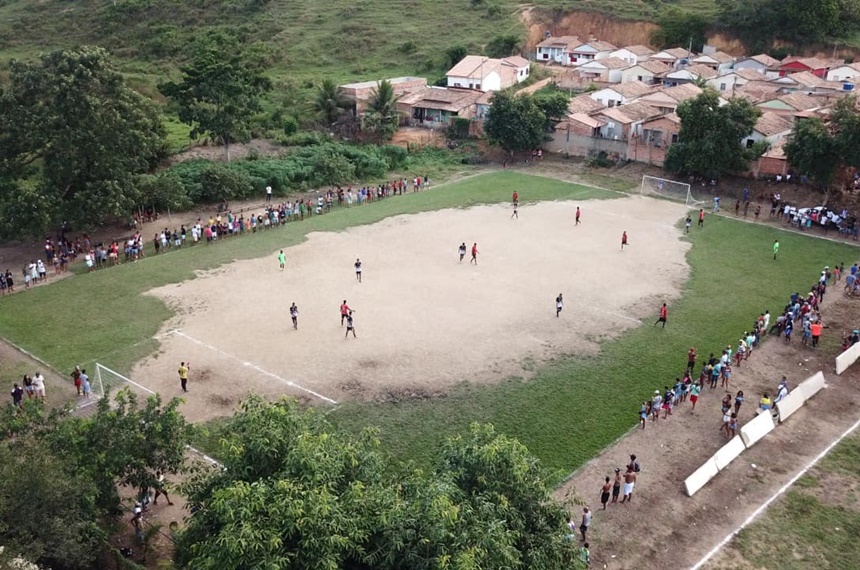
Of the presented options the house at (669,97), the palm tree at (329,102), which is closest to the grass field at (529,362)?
the house at (669,97)

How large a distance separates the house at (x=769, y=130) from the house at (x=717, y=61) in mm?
21388

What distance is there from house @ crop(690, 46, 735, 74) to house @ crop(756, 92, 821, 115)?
48.5 feet

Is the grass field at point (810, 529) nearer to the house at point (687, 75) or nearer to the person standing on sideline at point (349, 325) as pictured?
the person standing on sideline at point (349, 325)

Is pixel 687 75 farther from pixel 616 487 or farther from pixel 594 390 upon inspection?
pixel 616 487

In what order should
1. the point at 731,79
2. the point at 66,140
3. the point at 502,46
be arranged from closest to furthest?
1. the point at 66,140
2. the point at 731,79
3. the point at 502,46

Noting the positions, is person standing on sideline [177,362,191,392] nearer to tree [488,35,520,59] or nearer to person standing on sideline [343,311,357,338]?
person standing on sideline [343,311,357,338]

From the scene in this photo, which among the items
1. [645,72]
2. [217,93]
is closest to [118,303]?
[217,93]

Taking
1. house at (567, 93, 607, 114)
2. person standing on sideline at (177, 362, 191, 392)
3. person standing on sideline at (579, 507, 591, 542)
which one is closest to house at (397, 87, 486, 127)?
house at (567, 93, 607, 114)

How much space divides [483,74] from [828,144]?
31185mm

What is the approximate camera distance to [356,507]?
10.9 meters

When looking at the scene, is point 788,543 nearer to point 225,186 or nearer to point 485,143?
point 225,186

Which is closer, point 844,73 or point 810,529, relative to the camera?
point 810,529

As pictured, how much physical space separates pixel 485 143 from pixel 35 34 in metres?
58.8

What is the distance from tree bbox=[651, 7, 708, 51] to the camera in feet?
246
